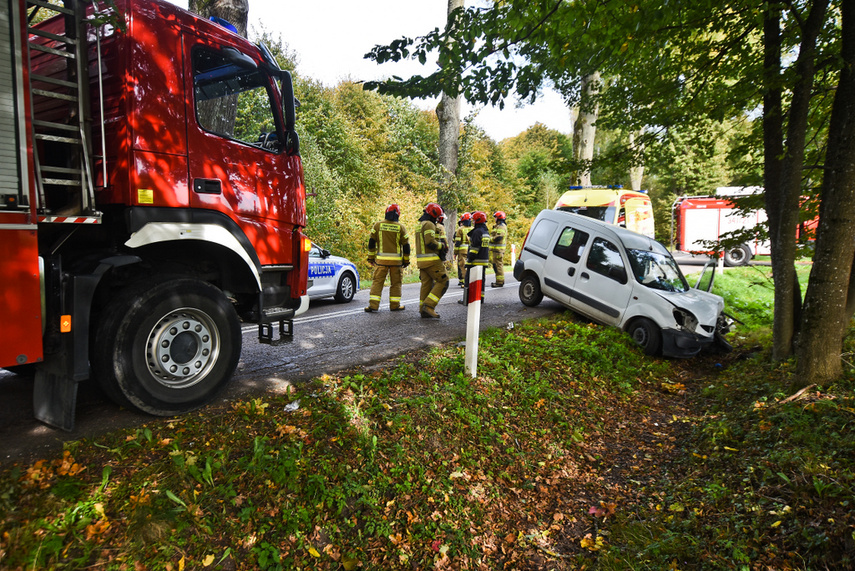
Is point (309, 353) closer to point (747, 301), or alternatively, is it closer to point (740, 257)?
point (747, 301)

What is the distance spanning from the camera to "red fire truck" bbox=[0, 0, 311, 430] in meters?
2.80

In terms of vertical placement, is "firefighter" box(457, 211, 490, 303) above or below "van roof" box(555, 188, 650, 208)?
below

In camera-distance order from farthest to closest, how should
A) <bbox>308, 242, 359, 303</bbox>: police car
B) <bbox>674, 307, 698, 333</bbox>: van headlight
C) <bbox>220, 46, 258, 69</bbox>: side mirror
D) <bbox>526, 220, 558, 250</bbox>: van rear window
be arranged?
<bbox>308, 242, 359, 303</bbox>: police car → <bbox>526, 220, 558, 250</bbox>: van rear window → <bbox>674, 307, 698, 333</bbox>: van headlight → <bbox>220, 46, 258, 69</bbox>: side mirror

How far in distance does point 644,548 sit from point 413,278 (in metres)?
12.5

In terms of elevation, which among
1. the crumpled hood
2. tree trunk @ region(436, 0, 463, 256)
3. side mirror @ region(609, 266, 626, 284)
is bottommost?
the crumpled hood

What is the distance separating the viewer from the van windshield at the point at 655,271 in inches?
302

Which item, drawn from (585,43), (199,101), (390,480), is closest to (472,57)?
(585,43)

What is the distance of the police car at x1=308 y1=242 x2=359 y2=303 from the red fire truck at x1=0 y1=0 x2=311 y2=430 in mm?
5087

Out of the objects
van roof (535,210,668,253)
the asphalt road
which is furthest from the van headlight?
the asphalt road

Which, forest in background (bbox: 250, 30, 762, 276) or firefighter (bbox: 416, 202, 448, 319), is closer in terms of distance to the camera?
forest in background (bbox: 250, 30, 762, 276)

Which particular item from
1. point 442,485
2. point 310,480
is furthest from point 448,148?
point 310,480

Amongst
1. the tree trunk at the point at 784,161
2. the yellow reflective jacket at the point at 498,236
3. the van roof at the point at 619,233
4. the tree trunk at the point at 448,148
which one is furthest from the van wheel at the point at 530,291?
the tree trunk at the point at 448,148

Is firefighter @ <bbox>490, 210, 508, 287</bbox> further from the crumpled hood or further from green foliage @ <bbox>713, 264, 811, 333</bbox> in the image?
the crumpled hood

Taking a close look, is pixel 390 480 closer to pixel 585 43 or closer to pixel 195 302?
pixel 195 302
